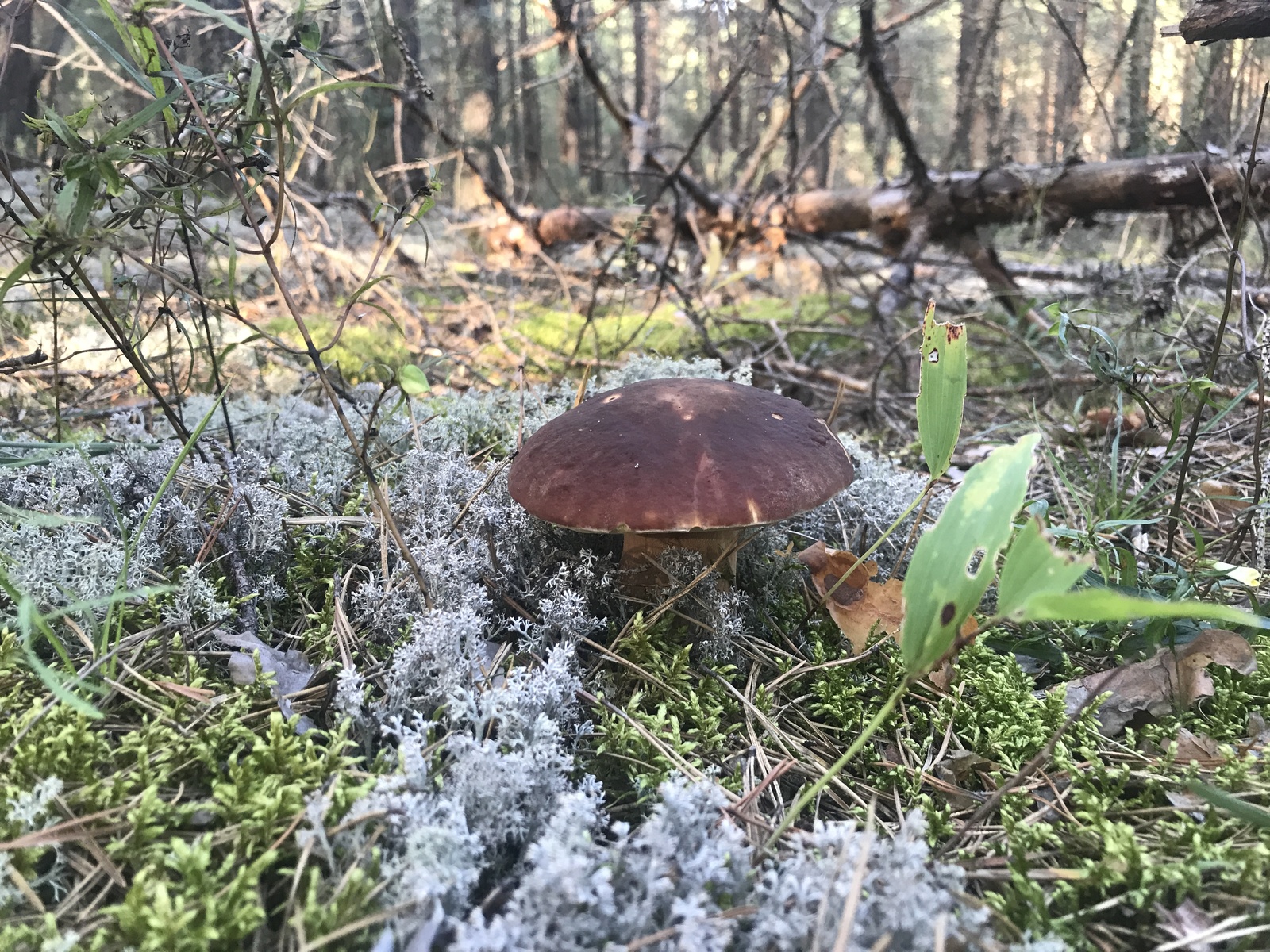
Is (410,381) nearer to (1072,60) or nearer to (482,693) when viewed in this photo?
(482,693)

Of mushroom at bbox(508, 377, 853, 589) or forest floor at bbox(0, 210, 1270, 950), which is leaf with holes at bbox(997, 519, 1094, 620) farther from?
mushroom at bbox(508, 377, 853, 589)

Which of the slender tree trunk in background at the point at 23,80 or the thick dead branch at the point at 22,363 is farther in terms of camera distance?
the slender tree trunk in background at the point at 23,80

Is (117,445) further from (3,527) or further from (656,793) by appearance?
(656,793)

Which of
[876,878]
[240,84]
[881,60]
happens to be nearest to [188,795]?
[876,878]

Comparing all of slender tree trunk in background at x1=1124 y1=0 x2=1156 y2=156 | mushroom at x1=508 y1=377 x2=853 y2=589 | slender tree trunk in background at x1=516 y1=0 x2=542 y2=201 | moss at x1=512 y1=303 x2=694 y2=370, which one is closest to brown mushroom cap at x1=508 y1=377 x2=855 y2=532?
mushroom at x1=508 y1=377 x2=853 y2=589

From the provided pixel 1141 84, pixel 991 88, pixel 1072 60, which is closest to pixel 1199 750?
pixel 1141 84

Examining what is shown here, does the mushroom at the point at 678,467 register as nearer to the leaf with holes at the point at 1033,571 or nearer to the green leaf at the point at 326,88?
the leaf with holes at the point at 1033,571

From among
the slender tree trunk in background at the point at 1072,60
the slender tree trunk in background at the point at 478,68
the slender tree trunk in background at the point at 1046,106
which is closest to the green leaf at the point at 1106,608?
the slender tree trunk in background at the point at 1072,60
